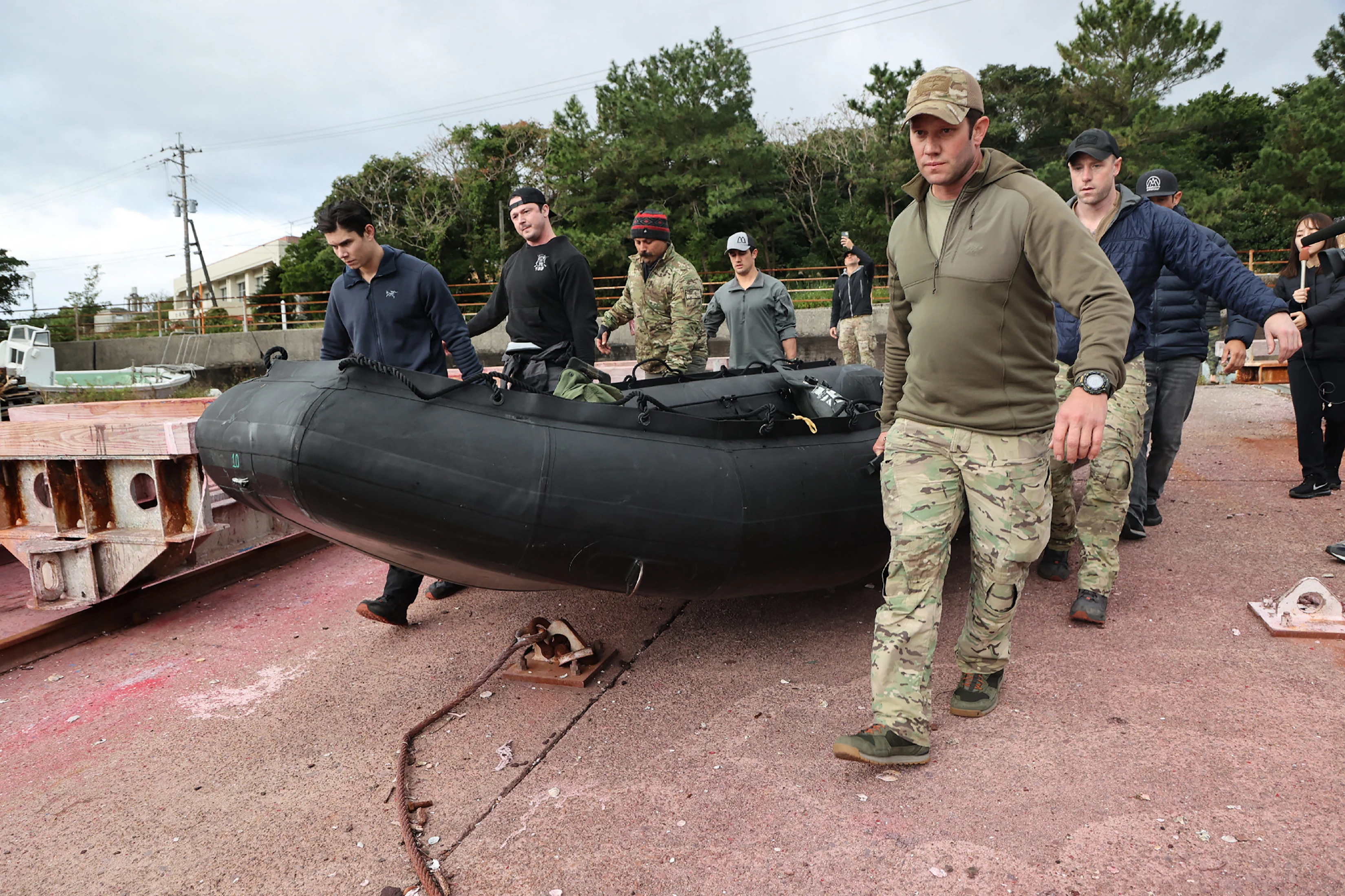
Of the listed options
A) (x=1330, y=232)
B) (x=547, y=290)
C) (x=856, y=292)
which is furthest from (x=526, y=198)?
(x=856, y=292)

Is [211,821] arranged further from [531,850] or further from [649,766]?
[649,766]

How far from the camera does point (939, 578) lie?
2459 millimetres

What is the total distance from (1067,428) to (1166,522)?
126 inches

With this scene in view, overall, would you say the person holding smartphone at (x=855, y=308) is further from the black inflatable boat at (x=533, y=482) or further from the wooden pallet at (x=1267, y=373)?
the black inflatable boat at (x=533, y=482)

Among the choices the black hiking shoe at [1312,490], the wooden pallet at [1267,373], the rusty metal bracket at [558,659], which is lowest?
the rusty metal bracket at [558,659]

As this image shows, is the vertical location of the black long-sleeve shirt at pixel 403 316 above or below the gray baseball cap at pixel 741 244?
below

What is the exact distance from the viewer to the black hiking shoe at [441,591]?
14.0 feet

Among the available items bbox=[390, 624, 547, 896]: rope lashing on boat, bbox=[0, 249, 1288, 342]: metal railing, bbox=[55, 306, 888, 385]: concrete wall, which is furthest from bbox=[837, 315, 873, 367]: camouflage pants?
bbox=[0, 249, 1288, 342]: metal railing

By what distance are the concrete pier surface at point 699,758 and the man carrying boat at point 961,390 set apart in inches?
14.1

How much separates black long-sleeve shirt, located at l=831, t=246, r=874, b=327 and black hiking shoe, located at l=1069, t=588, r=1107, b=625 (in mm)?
7632

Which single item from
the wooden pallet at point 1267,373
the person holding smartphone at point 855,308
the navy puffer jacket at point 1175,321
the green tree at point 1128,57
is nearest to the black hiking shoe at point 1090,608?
the navy puffer jacket at point 1175,321

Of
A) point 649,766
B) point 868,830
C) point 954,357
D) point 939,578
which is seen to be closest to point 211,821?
point 649,766

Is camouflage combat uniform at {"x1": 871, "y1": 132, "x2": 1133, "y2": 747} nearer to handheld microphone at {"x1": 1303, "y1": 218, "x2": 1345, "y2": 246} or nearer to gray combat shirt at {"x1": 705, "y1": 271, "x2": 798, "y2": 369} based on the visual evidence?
handheld microphone at {"x1": 1303, "y1": 218, "x2": 1345, "y2": 246}

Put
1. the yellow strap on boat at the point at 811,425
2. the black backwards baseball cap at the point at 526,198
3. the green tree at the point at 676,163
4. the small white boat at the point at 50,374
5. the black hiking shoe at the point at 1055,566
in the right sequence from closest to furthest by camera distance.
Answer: the yellow strap on boat at the point at 811,425 < the black hiking shoe at the point at 1055,566 < the black backwards baseball cap at the point at 526,198 < the small white boat at the point at 50,374 < the green tree at the point at 676,163
